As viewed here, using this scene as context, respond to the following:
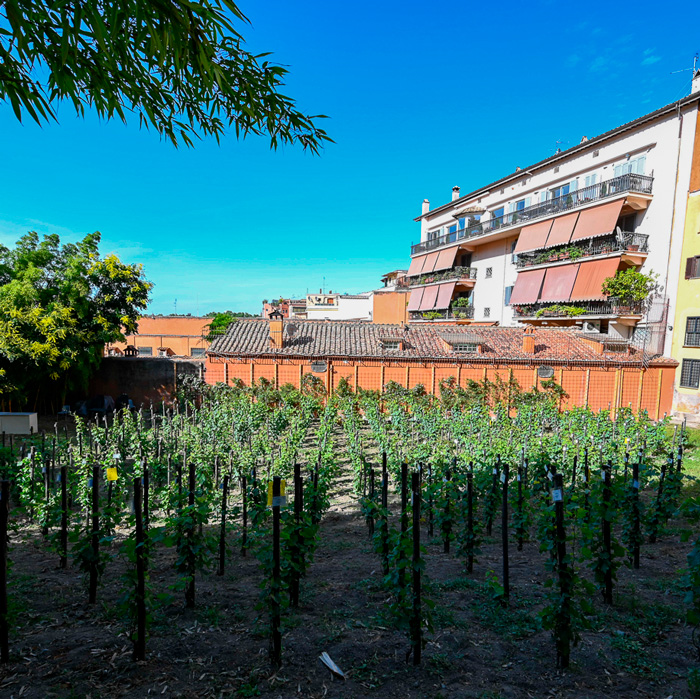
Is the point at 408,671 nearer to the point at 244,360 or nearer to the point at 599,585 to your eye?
the point at 599,585

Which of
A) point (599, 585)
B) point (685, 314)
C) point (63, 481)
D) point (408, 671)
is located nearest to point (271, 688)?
point (408, 671)

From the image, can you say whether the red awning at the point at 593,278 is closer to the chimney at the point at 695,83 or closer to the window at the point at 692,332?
the window at the point at 692,332

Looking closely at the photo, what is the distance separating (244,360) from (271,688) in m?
15.0

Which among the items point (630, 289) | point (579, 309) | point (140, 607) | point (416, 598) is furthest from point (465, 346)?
point (140, 607)

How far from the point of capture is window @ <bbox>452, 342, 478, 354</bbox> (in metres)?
19.0

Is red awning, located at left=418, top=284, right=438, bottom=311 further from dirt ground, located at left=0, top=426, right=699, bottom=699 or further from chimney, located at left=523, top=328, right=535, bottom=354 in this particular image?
dirt ground, located at left=0, top=426, right=699, bottom=699

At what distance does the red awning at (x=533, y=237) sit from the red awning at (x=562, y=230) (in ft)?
1.34

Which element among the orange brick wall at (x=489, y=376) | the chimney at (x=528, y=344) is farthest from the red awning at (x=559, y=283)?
the orange brick wall at (x=489, y=376)

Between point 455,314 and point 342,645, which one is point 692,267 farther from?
point 342,645

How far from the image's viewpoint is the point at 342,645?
371 cm

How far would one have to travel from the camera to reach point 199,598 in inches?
179

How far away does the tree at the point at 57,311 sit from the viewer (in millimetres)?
13539

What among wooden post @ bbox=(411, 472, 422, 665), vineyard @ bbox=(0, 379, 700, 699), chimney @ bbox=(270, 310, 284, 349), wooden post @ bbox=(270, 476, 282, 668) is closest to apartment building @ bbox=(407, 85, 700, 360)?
chimney @ bbox=(270, 310, 284, 349)

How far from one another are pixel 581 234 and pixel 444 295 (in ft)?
38.1
